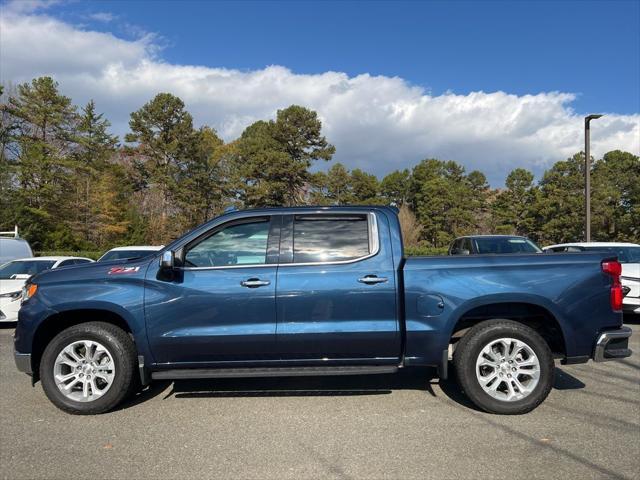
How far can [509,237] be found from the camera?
1325 centimetres

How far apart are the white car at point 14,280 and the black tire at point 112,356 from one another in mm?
4499

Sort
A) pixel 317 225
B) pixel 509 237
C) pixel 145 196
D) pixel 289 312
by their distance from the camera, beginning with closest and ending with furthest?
pixel 289 312 → pixel 317 225 → pixel 509 237 → pixel 145 196

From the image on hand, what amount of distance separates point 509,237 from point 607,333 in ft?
29.4

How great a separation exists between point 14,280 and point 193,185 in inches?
1235

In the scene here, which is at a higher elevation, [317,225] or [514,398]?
[317,225]

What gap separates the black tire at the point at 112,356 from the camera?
4.69 m

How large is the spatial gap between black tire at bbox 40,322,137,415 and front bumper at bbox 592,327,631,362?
4.38 m

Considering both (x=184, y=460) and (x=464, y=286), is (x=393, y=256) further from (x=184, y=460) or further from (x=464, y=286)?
(x=184, y=460)

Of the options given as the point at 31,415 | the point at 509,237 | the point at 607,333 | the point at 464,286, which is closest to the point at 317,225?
the point at 464,286

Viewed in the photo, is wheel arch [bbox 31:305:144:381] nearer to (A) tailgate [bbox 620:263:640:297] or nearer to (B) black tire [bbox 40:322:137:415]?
(B) black tire [bbox 40:322:137:415]

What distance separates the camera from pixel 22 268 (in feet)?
34.8

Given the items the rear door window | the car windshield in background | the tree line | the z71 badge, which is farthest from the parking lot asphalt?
the tree line

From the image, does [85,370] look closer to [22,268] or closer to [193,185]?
[22,268]

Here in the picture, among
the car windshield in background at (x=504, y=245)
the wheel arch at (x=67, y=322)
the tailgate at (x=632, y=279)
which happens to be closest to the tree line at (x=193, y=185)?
the car windshield in background at (x=504, y=245)
